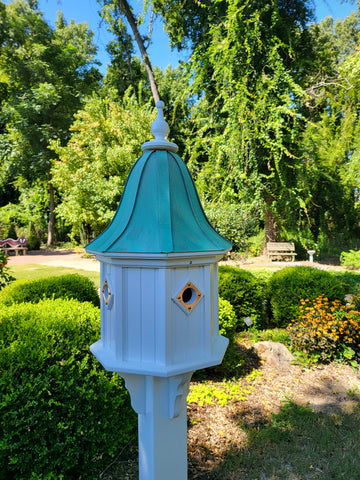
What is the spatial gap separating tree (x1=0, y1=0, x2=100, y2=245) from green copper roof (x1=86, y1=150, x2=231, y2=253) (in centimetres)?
2028

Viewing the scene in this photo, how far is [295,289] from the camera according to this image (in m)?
5.38

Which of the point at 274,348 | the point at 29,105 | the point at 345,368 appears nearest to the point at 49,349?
the point at 274,348

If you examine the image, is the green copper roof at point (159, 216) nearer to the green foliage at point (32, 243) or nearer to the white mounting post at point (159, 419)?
the white mounting post at point (159, 419)

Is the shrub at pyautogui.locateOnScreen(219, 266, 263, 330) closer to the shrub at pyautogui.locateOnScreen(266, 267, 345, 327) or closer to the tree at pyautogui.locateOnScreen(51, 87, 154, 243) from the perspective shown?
the shrub at pyautogui.locateOnScreen(266, 267, 345, 327)

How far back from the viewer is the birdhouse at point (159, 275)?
1.32 meters

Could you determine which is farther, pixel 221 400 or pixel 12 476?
pixel 221 400

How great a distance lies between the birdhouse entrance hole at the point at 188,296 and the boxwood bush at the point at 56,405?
1.35 meters

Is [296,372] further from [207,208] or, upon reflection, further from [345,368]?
[207,208]

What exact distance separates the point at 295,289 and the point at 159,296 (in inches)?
183

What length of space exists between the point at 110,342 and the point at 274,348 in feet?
12.1

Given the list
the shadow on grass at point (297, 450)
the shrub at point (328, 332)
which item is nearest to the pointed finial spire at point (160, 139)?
the shadow on grass at point (297, 450)

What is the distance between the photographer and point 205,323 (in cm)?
148

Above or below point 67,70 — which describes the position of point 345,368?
below

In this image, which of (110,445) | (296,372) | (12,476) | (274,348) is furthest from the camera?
(274,348)
